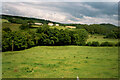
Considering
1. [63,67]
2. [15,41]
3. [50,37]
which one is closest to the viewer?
[63,67]

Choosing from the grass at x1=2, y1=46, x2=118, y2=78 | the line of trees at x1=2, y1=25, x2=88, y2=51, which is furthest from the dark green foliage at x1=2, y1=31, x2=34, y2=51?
the grass at x1=2, y1=46, x2=118, y2=78

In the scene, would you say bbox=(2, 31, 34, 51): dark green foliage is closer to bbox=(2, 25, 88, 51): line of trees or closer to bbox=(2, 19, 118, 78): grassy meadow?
bbox=(2, 25, 88, 51): line of trees

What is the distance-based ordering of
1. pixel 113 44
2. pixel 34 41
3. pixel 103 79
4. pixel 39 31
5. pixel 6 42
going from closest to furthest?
1. pixel 103 79
2. pixel 6 42
3. pixel 113 44
4. pixel 34 41
5. pixel 39 31

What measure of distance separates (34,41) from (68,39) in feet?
55.4

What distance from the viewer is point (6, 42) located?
152 ft

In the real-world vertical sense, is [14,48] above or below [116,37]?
below

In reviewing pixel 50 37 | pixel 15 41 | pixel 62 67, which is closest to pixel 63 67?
pixel 62 67

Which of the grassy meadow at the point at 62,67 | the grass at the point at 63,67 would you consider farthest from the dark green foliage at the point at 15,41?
the grass at the point at 63,67

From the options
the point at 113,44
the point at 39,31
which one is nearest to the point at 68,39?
the point at 39,31

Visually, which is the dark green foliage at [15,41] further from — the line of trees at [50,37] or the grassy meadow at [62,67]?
the grassy meadow at [62,67]

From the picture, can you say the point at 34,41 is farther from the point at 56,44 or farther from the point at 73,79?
the point at 73,79

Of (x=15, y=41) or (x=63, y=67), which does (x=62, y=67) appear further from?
(x=15, y=41)

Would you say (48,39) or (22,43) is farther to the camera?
(48,39)

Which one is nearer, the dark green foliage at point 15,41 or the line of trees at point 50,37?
the dark green foliage at point 15,41
